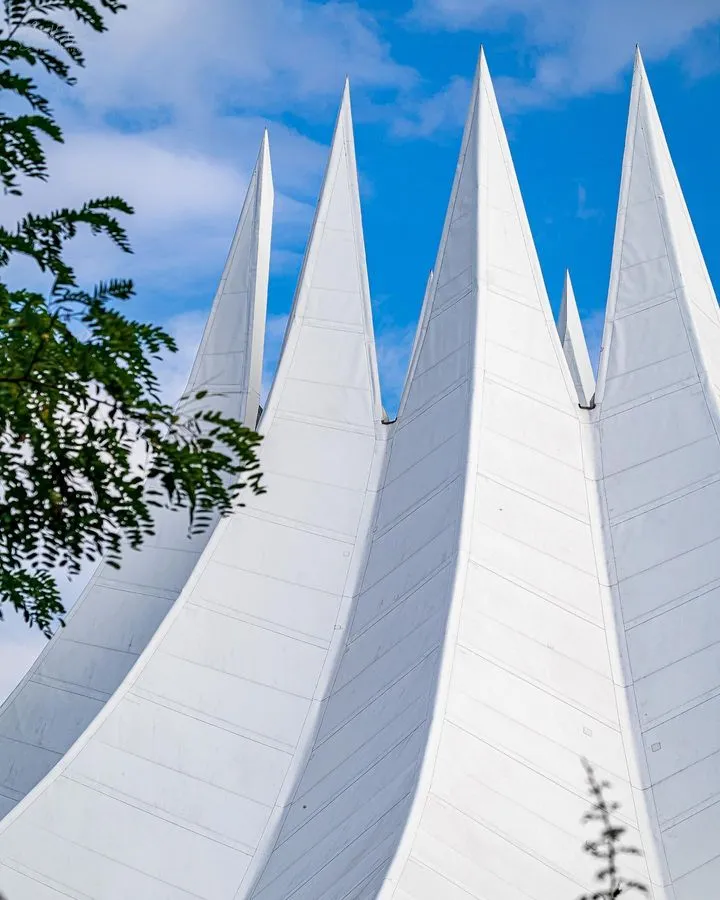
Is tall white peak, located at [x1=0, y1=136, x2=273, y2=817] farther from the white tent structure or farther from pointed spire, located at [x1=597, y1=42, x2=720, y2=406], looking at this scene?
pointed spire, located at [x1=597, y1=42, x2=720, y2=406]

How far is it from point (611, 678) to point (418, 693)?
1.67 m

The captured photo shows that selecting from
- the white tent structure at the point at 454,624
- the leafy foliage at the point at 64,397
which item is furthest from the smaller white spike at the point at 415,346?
the leafy foliage at the point at 64,397

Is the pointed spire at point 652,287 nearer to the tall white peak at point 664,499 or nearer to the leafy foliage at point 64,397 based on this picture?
the tall white peak at point 664,499

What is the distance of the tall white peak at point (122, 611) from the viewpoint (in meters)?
12.0

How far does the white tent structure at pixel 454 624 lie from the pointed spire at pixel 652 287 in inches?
1.2

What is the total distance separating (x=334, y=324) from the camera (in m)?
12.3

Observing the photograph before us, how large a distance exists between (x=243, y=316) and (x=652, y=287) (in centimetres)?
482

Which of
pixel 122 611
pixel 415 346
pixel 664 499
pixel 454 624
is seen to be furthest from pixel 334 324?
pixel 454 624

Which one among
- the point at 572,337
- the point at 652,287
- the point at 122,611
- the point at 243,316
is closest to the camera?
the point at 652,287

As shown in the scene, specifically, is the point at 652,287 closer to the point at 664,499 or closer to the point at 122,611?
the point at 664,499

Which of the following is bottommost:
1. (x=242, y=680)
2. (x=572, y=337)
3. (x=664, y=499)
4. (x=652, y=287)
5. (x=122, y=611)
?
(x=242, y=680)

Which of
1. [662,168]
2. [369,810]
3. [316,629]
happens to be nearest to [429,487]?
[316,629]

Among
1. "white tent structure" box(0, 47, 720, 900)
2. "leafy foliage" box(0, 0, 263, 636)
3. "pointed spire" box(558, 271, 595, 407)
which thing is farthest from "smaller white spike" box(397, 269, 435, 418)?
"leafy foliage" box(0, 0, 263, 636)

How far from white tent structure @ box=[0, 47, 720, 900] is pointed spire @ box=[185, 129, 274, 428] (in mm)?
820
